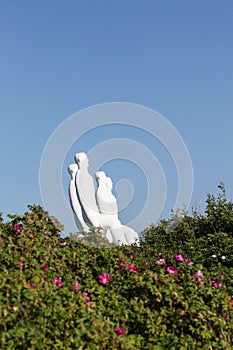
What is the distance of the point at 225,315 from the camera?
409 centimetres

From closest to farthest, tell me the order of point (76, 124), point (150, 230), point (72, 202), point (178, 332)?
point (178, 332) < point (76, 124) < point (150, 230) < point (72, 202)

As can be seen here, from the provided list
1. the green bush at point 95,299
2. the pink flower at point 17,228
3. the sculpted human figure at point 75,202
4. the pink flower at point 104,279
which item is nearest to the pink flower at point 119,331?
the green bush at point 95,299

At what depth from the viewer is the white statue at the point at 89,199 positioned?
10961mm

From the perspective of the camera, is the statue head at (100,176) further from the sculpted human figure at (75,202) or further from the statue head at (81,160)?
the sculpted human figure at (75,202)

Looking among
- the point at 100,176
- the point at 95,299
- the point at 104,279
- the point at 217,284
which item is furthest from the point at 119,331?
the point at 100,176

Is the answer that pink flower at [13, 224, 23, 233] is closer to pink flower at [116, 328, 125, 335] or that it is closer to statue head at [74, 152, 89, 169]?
pink flower at [116, 328, 125, 335]

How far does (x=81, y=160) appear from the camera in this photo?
11.4m

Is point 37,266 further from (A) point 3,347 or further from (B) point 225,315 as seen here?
(B) point 225,315

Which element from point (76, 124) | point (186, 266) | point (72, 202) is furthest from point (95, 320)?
point (72, 202)

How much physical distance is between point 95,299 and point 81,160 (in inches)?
291

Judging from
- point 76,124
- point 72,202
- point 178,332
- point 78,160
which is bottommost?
point 178,332

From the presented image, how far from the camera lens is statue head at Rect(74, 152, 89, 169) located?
11359 mm

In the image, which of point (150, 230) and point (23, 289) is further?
point (150, 230)

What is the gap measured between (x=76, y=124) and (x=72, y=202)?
5305 mm
